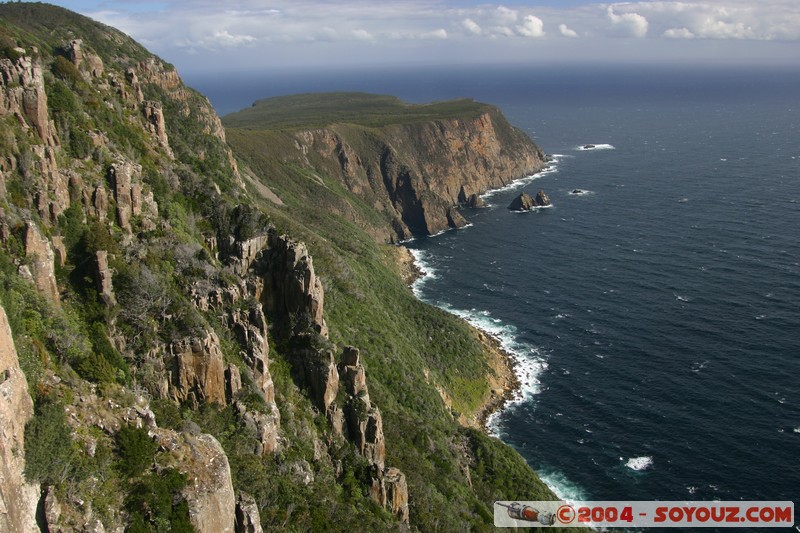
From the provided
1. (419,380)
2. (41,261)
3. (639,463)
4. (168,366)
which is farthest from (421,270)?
(41,261)

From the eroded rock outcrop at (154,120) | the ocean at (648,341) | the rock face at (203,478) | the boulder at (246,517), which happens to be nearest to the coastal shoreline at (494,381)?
the ocean at (648,341)

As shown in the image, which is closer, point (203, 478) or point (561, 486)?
point (203, 478)

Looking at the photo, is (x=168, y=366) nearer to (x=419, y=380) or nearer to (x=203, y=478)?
(x=203, y=478)

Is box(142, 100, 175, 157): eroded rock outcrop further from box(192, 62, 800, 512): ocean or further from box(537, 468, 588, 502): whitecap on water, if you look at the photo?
box(537, 468, 588, 502): whitecap on water

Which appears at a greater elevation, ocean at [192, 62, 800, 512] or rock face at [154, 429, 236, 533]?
rock face at [154, 429, 236, 533]

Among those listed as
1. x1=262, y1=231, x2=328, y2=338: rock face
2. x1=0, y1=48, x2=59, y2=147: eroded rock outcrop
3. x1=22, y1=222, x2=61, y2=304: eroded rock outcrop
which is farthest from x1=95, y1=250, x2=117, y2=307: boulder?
x1=262, y1=231, x2=328, y2=338: rock face

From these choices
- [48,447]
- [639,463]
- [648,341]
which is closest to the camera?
[48,447]
